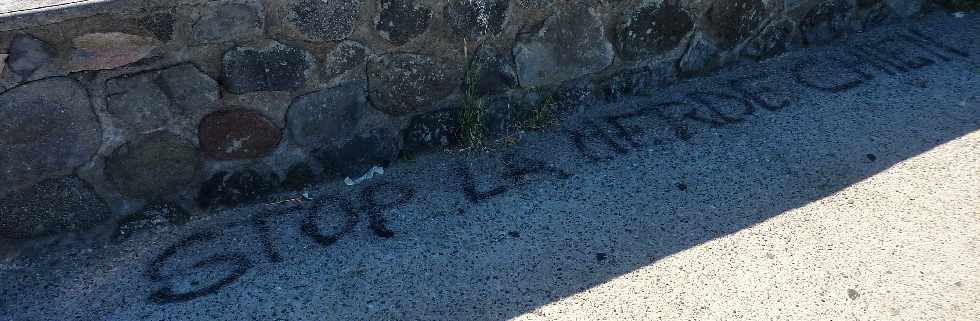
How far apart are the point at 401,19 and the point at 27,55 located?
1017mm

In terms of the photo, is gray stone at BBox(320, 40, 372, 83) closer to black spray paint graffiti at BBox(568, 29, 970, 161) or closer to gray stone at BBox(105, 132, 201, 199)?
gray stone at BBox(105, 132, 201, 199)

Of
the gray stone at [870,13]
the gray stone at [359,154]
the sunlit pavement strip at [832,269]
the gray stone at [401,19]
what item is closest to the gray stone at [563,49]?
the gray stone at [401,19]

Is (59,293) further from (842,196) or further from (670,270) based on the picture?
(842,196)

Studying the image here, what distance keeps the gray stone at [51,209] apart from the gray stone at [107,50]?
36 cm

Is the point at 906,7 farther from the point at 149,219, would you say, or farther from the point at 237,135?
the point at 149,219

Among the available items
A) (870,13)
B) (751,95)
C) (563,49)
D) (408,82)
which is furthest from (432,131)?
(870,13)

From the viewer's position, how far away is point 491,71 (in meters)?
2.62

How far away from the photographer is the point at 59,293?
2.06 metres

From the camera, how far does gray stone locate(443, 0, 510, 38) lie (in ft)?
7.97

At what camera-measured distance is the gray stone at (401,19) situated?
7.61 ft

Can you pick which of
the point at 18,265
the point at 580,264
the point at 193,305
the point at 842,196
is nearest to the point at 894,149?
the point at 842,196

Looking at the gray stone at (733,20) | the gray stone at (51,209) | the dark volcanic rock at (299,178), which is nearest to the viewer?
the gray stone at (51,209)

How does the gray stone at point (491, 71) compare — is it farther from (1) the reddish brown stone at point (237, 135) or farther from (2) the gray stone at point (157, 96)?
(2) the gray stone at point (157, 96)

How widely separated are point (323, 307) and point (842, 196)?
5.36 feet
